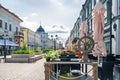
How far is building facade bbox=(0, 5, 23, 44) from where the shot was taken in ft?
159

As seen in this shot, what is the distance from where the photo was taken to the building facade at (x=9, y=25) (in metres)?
48.5

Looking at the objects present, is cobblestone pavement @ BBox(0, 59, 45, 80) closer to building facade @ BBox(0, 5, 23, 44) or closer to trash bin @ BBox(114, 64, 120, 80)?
trash bin @ BBox(114, 64, 120, 80)

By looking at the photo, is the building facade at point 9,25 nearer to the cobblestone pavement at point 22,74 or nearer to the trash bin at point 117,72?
Result: the cobblestone pavement at point 22,74

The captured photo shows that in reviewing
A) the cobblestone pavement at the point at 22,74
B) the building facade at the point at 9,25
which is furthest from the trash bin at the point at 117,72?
the building facade at the point at 9,25

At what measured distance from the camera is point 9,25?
180 ft

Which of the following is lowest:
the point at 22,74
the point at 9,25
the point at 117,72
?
the point at 22,74

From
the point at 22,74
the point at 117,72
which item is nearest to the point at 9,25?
the point at 22,74

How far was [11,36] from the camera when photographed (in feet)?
186

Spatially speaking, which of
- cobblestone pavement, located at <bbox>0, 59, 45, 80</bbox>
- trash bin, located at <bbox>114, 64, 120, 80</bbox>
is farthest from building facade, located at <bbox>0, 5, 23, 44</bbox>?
trash bin, located at <bbox>114, 64, 120, 80</bbox>

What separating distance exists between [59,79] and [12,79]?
2772mm

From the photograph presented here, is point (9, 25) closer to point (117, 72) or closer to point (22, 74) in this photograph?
point (22, 74)

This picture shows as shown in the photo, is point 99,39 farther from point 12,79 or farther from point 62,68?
point 12,79

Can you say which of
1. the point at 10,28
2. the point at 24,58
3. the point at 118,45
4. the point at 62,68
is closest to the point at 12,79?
the point at 62,68

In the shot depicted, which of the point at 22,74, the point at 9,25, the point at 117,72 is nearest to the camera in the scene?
the point at 117,72
